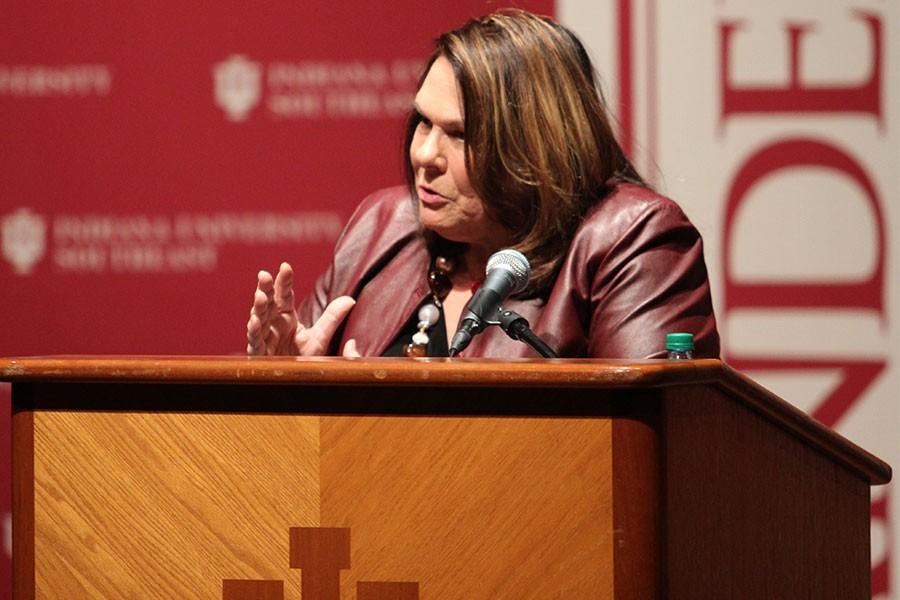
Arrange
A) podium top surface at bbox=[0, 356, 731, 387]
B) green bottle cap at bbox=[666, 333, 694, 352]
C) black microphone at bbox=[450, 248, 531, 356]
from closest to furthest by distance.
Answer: podium top surface at bbox=[0, 356, 731, 387]
green bottle cap at bbox=[666, 333, 694, 352]
black microphone at bbox=[450, 248, 531, 356]

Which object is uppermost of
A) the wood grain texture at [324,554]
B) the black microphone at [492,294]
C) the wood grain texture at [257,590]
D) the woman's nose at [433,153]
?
the woman's nose at [433,153]

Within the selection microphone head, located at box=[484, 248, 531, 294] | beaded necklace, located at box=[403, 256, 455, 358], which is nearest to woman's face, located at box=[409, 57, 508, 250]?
beaded necklace, located at box=[403, 256, 455, 358]

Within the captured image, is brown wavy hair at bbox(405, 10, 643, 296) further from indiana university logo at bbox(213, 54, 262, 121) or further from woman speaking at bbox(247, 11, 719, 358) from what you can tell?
indiana university logo at bbox(213, 54, 262, 121)

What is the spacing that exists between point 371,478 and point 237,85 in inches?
94.4

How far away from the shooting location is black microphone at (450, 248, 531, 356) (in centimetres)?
193

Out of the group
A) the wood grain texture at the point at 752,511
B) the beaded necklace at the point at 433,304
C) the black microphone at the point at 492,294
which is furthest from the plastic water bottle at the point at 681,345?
the beaded necklace at the point at 433,304

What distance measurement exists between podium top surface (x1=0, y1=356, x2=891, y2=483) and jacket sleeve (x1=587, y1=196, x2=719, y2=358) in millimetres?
876

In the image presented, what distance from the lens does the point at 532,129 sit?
8.82 ft

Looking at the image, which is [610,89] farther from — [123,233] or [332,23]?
[123,233]

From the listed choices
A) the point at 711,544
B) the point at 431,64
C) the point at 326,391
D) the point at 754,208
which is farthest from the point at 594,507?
the point at 754,208

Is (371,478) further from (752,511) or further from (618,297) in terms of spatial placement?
(618,297)

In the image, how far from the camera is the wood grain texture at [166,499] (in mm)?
1519

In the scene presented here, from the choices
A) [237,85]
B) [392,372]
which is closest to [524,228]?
[392,372]

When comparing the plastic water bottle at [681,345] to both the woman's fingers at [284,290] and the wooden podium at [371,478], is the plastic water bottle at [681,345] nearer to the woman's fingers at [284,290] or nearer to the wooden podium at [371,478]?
the wooden podium at [371,478]
